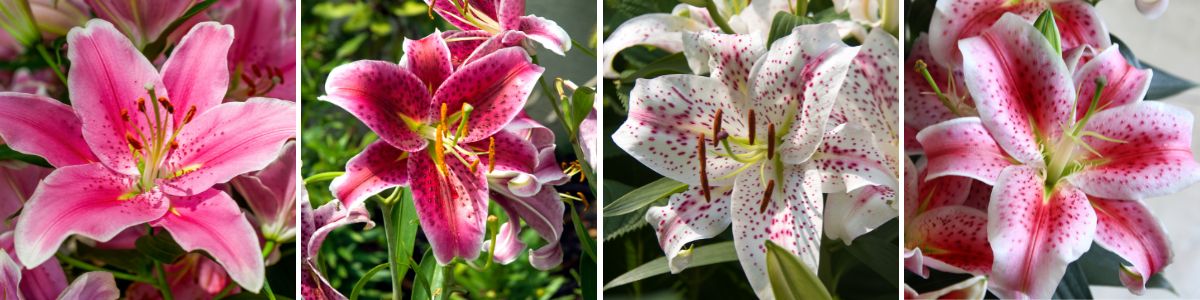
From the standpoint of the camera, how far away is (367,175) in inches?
65.7

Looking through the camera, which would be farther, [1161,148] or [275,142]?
[1161,148]

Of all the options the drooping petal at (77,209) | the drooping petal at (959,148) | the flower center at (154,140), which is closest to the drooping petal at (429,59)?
the flower center at (154,140)

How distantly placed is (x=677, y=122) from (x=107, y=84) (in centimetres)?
87

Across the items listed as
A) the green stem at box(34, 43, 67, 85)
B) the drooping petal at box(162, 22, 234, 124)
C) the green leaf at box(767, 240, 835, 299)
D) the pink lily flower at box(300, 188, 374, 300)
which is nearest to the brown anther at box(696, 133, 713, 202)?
the green leaf at box(767, 240, 835, 299)

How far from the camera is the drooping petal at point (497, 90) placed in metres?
1.69

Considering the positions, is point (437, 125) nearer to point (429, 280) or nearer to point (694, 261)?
point (429, 280)

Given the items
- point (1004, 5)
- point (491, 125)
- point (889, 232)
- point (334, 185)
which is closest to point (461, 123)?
point (491, 125)

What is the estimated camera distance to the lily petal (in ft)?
5.33

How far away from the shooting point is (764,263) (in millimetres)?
1728

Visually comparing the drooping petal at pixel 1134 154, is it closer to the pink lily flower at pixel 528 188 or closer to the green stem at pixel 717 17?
the green stem at pixel 717 17

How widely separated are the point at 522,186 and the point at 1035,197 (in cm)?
84

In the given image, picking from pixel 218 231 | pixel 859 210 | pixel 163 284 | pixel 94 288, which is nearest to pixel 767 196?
pixel 859 210

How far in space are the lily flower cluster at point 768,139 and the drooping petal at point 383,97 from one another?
332 mm

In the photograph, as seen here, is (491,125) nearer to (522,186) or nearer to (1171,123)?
(522,186)
